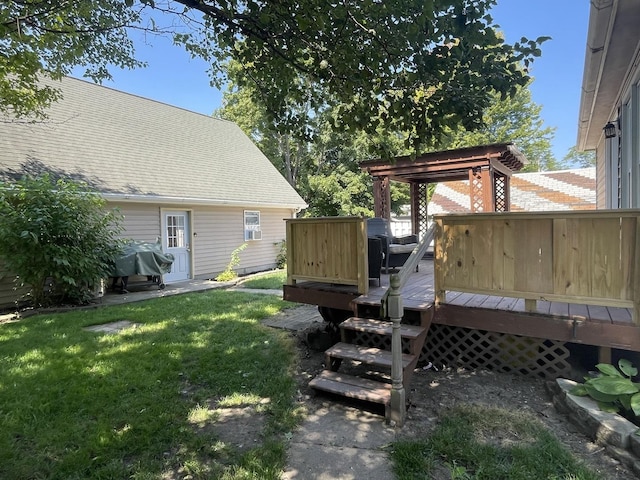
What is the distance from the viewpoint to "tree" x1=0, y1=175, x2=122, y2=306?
675cm

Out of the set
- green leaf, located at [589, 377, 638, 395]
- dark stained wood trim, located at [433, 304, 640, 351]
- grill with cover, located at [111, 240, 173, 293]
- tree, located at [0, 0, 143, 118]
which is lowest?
green leaf, located at [589, 377, 638, 395]

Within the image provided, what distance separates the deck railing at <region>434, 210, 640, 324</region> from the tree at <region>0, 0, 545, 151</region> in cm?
114

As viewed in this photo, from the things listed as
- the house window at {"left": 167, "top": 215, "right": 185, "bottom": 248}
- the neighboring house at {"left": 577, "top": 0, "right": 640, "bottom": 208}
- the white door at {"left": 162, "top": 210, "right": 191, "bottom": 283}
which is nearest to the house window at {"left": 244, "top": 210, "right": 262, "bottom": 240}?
the white door at {"left": 162, "top": 210, "right": 191, "bottom": 283}

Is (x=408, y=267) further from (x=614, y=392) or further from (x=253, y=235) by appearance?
(x=253, y=235)

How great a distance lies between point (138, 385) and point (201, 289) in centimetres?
559

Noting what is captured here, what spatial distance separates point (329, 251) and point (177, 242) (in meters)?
7.12

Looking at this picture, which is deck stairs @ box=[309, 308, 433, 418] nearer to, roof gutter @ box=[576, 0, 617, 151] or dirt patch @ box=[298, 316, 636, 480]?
dirt patch @ box=[298, 316, 636, 480]

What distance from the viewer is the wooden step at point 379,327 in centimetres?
375

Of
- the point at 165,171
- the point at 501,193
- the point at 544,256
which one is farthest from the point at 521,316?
the point at 165,171

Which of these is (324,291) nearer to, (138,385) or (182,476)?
(138,385)

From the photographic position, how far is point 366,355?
3711 millimetres

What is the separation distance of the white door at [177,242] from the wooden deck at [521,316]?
684 cm

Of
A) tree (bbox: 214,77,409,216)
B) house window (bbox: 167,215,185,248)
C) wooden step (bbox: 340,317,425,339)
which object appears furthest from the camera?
tree (bbox: 214,77,409,216)

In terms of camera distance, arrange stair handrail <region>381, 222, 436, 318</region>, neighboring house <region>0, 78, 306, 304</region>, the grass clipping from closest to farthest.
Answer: the grass clipping
stair handrail <region>381, 222, 436, 318</region>
neighboring house <region>0, 78, 306, 304</region>
